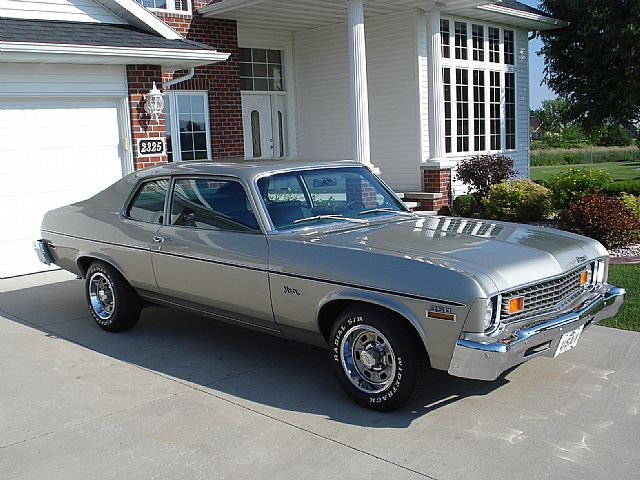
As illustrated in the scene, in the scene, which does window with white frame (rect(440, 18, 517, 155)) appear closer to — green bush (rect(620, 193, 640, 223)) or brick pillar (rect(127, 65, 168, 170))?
green bush (rect(620, 193, 640, 223))

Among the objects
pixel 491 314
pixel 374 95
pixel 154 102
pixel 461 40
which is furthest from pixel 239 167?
pixel 461 40

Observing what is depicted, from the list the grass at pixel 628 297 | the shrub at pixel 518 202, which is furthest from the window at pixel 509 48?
the grass at pixel 628 297

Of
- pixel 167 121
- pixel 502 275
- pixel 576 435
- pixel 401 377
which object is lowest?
pixel 576 435

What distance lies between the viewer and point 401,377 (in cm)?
453

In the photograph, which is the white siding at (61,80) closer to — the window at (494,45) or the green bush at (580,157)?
the window at (494,45)

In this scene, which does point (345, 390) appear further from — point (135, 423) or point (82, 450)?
point (82, 450)

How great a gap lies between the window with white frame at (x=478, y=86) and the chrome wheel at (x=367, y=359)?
37.3ft

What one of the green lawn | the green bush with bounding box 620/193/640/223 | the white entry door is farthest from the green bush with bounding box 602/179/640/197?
the green lawn

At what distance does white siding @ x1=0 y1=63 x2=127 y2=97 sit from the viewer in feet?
30.7

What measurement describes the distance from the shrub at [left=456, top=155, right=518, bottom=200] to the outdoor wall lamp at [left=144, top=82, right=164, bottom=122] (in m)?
6.30

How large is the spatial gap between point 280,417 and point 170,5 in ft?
34.1

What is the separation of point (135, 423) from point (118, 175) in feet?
21.3

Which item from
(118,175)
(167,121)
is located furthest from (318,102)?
(118,175)

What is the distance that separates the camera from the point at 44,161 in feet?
32.2
